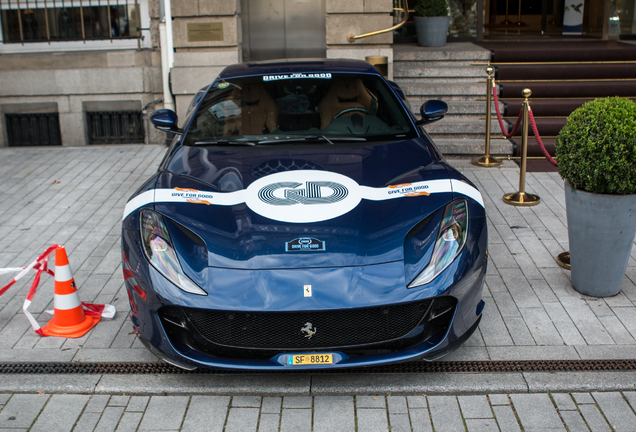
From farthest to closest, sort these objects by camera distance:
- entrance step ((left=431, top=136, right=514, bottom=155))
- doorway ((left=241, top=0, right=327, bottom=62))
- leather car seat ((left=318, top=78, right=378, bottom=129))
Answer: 1. doorway ((left=241, top=0, right=327, bottom=62))
2. entrance step ((left=431, top=136, right=514, bottom=155))
3. leather car seat ((left=318, top=78, right=378, bottom=129))

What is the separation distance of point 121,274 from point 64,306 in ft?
2.94

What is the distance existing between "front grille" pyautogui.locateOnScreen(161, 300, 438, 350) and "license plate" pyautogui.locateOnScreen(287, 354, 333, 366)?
45mm

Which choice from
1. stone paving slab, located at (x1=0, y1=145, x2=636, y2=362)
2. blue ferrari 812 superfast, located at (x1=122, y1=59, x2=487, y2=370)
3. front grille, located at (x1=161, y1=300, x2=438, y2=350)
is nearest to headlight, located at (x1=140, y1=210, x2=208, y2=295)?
blue ferrari 812 superfast, located at (x1=122, y1=59, x2=487, y2=370)

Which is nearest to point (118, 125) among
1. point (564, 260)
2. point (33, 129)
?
point (33, 129)

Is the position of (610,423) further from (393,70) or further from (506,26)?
(506,26)

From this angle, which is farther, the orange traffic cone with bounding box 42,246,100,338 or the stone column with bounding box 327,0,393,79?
the stone column with bounding box 327,0,393,79

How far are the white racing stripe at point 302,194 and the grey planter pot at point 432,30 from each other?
8.05 m

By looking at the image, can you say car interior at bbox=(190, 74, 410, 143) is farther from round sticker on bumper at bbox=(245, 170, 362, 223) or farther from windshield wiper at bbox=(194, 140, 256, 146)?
round sticker on bumper at bbox=(245, 170, 362, 223)

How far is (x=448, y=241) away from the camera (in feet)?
11.0

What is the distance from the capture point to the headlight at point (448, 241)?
319 centimetres

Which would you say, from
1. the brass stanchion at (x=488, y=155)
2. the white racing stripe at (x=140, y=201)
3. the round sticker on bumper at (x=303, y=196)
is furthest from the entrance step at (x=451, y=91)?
the white racing stripe at (x=140, y=201)

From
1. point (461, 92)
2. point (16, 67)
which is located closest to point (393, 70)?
point (461, 92)

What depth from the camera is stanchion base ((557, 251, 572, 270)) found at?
4.92 m

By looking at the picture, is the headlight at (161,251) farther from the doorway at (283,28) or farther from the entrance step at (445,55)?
the doorway at (283,28)
